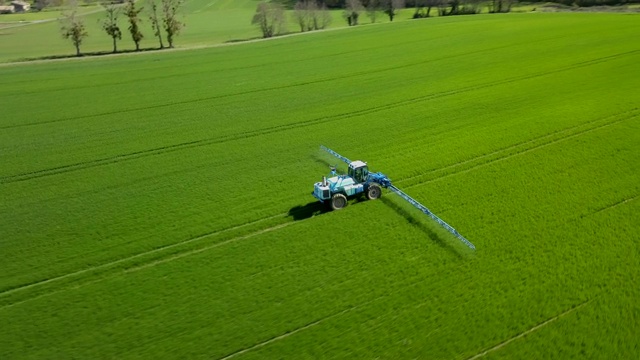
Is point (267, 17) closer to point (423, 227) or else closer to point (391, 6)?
point (391, 6)

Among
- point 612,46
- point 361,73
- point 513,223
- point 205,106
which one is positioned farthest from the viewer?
point 612,46

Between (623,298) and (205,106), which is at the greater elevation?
(205,106)

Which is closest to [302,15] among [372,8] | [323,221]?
[372,8]

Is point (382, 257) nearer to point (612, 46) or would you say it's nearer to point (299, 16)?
point (612, 46)

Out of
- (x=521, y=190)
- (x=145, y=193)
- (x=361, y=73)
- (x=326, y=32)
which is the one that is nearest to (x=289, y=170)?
(x=145, y=193)

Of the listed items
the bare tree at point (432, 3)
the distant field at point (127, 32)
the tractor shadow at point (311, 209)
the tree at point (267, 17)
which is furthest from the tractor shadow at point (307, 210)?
the bare tree at point (432, 3)

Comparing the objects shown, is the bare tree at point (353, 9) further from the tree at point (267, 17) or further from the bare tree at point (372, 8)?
the tree at point (267, 17)
